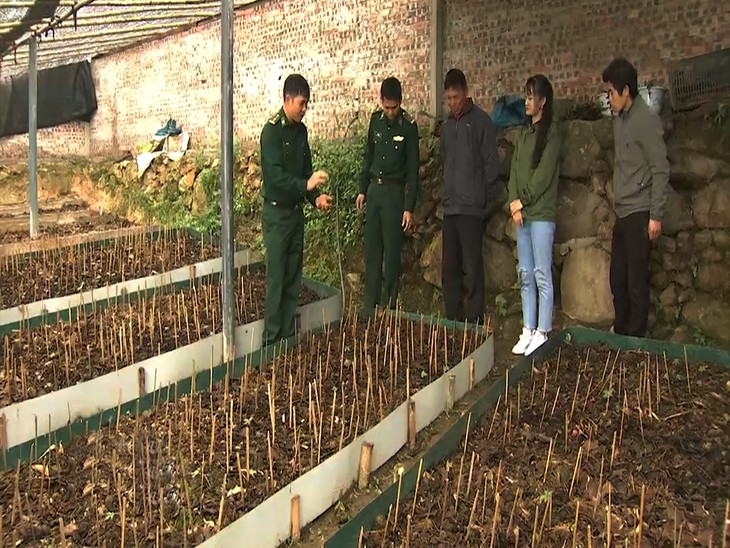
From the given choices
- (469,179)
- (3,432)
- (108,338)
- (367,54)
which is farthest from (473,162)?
(3,432)

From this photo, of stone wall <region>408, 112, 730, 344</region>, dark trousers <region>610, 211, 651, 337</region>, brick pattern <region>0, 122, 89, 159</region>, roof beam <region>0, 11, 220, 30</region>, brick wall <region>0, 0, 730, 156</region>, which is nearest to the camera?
dark trousers <region>610, 211, 651, 337</region>

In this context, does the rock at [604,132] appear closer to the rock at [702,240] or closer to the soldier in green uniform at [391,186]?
the rock at [702,240]

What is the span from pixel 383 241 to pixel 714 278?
6.09ft

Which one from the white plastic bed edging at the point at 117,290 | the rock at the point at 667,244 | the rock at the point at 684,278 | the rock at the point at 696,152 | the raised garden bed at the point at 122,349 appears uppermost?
the rock at the point at 696,152

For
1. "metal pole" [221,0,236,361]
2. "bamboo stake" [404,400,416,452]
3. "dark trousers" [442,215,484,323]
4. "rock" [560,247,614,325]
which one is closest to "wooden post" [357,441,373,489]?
"bamboo stake" [404,400,416,452]

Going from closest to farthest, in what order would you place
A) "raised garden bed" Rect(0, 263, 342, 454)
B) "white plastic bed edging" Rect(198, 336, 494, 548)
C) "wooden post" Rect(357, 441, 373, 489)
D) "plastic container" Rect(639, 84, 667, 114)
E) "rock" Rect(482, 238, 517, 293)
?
1. "white plastic bed edging" Rect(198, 336, 494, 548)
2. "wooden post" Rect(357, 441, 373, 489)
3. "raised garden bed" Rect(0, 263, 342, 454)
4. "plastic container" Rect(639, 84, 667, 114)
5. "rock" Rect(482, 238, 517, 293)

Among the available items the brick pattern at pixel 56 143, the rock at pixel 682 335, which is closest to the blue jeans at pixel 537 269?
the rock at pixel 682 335

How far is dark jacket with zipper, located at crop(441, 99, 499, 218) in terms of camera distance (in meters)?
3.72

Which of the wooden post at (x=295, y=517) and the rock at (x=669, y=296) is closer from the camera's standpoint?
the wooden post at (x=295, y=517)

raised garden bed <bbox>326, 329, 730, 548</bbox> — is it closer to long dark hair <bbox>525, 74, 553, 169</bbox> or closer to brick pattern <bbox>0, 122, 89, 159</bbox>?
long dark hair <bbox>525, 74, 553, 169</bbox>

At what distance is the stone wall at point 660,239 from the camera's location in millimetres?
3632

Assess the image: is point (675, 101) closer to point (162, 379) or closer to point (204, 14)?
point (162, 379)

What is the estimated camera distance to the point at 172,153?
7789 mm

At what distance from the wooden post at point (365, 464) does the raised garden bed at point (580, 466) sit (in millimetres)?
202
